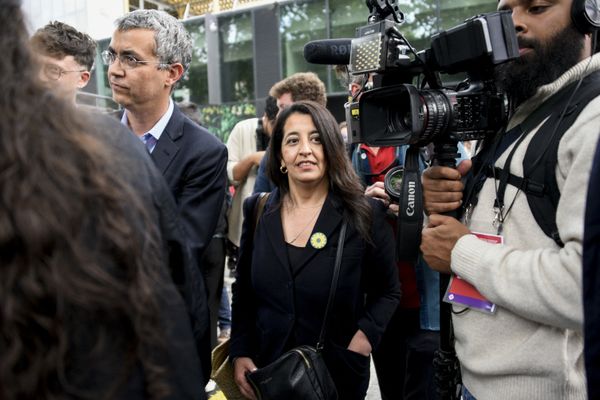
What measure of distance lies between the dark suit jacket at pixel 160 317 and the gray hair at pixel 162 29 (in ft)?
4.18

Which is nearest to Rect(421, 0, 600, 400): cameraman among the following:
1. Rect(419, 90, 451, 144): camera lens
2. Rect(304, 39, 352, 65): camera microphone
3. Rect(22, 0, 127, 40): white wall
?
Rect(419, 90, 451, 144): camera lens

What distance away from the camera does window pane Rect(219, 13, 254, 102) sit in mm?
12852

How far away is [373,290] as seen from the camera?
2.32 m

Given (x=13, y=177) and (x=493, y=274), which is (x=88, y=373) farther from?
(x=493, y=274)

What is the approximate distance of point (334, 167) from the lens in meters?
2.35

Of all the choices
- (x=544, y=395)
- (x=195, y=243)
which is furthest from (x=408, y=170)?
(x=195, y=243)

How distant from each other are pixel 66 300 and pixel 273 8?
41.0 ft

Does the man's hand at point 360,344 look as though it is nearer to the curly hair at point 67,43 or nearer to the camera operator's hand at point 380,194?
the camera operator's hand at point 380,194

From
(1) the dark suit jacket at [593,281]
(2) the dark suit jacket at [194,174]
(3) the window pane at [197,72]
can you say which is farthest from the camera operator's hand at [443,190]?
(3) the window pane at [197,72]

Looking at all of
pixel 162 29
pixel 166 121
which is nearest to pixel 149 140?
pixel 166 121

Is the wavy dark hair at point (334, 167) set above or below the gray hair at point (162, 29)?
below

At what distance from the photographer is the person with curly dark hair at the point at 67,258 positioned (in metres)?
0.68

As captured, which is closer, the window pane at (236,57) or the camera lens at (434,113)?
the camera lens at (434,113)

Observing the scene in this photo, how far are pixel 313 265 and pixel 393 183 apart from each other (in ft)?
1.66
